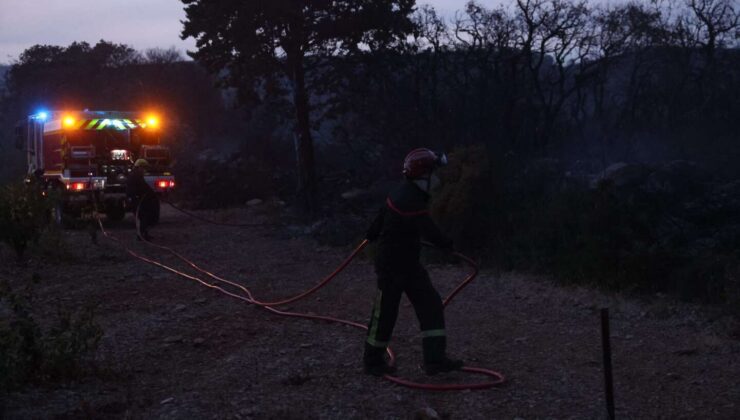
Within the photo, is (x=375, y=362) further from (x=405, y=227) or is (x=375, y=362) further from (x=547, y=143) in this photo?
(x=547, y=143)

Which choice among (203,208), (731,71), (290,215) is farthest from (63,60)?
(731,71)

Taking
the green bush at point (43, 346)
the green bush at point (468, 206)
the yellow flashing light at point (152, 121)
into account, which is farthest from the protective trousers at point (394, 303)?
the yellow flashing light at point (152, 121)

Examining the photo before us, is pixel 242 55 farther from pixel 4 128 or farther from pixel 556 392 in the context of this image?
pixel 4 128

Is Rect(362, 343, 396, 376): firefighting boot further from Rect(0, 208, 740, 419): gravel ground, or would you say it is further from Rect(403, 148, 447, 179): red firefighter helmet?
Rect(403, 148, 447, 179): red firefighter helmet

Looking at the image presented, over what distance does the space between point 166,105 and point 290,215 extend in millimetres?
19957

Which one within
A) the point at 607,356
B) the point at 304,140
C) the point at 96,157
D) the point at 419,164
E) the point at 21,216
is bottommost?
the point at 607,356

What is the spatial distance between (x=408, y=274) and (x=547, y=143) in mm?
13220

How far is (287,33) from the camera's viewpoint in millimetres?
18406

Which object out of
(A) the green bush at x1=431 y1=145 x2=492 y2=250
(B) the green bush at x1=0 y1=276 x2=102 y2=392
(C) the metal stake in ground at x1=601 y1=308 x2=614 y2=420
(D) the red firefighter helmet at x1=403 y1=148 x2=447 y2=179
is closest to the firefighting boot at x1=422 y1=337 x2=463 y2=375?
(D) the red firefighter helmet at x1=403 y1=148 x2=447 y2=179

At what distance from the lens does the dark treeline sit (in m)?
10.7

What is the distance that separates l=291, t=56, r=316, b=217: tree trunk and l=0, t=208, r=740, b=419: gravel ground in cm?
724

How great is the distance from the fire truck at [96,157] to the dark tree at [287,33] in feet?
9.27

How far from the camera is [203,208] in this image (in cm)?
2398

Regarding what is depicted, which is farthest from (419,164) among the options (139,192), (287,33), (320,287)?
(287,33)
